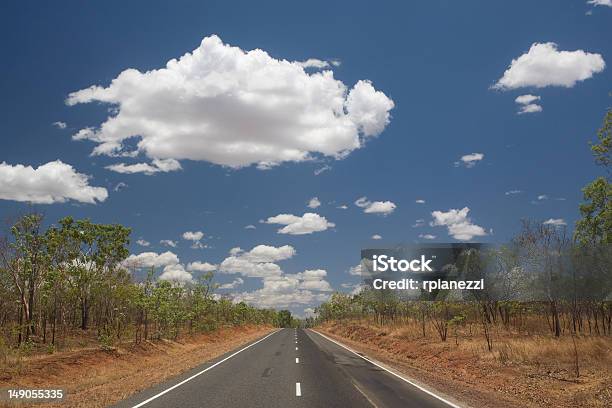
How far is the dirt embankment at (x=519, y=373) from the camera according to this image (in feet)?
45.1

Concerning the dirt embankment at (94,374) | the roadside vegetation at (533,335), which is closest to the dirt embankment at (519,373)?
the roadside vegetation at (533,335)

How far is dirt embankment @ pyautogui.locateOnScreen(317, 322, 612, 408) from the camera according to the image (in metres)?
13.8

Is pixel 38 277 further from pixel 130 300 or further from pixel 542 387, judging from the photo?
pixel 542 387

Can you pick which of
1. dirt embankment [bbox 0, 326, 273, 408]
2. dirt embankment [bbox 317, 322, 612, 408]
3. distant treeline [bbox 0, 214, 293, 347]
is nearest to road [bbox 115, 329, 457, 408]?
dirt embankment [bbox 0, 326, 273, 408]

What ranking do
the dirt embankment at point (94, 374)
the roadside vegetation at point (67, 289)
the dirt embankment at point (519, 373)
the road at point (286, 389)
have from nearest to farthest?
1. the road at point (286, 389)
2. the dirt embankment at point (519, 373)
3. the dirt embankment at point (94, 374)
4. the roadside vegetation at point (67, 289)

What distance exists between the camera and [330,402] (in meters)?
11.9

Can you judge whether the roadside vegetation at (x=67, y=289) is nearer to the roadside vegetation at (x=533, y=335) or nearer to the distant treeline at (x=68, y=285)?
the distant treeline at (x=68, y=285)

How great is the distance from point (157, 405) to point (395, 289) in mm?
49341

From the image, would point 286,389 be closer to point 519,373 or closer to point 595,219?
point 519,373

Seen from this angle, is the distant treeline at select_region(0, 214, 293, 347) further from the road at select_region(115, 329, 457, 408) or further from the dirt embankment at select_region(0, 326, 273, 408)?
the road at select_region(115, 329, 457, 408)

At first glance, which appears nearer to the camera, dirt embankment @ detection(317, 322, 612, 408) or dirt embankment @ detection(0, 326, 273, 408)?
dirt embankment @ detection(317, 322, 612, 408)

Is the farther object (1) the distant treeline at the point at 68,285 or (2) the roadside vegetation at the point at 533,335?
(1) the distant treeline at the point at 68,285

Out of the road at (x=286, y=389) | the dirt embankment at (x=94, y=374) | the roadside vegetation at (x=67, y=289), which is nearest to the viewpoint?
the road at (x=286, y=389)

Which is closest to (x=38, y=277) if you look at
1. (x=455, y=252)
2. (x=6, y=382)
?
(x=6, y=382)
